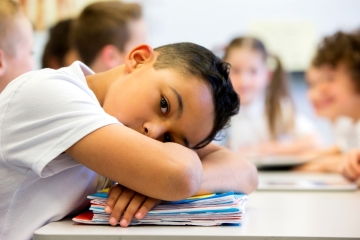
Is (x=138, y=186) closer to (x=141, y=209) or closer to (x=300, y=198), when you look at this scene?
(x=141, y=209)

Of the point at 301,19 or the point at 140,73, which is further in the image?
the point at 301,19

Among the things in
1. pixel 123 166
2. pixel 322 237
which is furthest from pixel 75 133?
pixel 322 237

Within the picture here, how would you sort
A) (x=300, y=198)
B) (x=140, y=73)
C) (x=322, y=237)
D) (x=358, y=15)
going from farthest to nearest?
(x=358, y=15) → (x=300, y=198) → (x=140, y=73) → (x=322, y=237)

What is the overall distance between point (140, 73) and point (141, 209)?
0.96 ft

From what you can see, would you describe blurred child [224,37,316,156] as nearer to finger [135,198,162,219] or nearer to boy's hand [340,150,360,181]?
boy's hand [340,150,360,181]

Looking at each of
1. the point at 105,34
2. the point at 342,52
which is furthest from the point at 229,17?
the point at 105,34

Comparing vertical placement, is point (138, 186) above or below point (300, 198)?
above

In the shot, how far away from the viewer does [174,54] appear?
97cm

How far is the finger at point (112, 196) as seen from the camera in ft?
2.54

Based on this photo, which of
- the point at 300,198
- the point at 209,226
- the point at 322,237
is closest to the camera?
the point at 322,237

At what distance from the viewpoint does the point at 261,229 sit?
Answer: 0.74 meters

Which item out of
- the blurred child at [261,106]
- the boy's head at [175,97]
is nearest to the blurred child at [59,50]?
the blurred child at [261,106]

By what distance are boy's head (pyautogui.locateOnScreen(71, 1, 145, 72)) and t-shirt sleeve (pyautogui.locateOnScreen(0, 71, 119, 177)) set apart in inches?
50.3

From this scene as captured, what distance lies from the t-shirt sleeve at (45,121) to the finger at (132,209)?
12 cm
